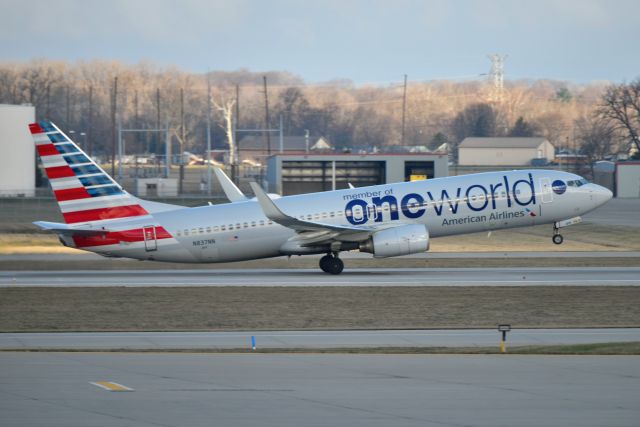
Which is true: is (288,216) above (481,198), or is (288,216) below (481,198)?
below

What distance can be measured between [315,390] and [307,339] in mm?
7176

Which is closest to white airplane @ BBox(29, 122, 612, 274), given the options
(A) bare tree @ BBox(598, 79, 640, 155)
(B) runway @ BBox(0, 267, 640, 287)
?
(B) runway @ BBox(0, 267, 640, 287)

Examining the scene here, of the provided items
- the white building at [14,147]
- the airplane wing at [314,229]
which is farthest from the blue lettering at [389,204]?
the white building at [14,147]

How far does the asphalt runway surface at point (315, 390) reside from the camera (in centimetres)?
1727

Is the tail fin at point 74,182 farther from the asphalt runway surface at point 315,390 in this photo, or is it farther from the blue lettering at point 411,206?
the asphalt runway surface at point 315,390

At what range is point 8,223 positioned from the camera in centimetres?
6744

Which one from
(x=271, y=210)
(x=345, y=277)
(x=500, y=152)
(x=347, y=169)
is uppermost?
(x=500, y=152)

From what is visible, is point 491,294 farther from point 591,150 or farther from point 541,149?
point 541,149

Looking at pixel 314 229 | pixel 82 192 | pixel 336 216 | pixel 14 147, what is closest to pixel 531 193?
pixel 336 216

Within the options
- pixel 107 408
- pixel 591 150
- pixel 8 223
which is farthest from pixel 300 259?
pixel 591 150

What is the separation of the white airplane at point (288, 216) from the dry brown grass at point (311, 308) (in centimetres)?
445

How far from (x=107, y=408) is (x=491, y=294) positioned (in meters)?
18.9

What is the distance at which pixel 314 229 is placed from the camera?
134 ft

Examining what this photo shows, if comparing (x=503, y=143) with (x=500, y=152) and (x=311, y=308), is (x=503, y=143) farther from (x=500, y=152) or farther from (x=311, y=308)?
(x=311, y=308)
